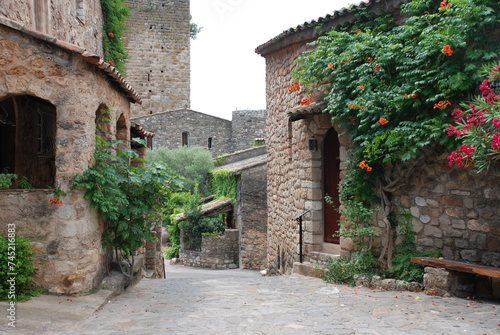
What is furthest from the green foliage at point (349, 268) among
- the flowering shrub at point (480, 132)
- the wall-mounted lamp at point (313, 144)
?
the flowering shrub at point (480, 132)

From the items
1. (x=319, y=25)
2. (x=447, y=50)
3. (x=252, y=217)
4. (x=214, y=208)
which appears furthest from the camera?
(x=214, y=208)

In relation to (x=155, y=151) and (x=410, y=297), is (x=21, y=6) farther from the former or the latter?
(x=155, y=151)

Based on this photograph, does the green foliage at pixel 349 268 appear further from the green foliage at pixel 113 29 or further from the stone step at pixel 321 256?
the green foliage at pixel 113 29

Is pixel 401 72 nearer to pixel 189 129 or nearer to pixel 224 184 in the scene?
pixel 224 184

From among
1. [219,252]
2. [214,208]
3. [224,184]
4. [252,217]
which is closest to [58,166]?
[252,217]

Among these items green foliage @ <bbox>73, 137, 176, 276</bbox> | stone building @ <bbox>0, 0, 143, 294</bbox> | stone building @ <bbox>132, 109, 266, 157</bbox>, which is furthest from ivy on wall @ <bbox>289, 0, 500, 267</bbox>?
stone building @ <bbox>132, 109, 266, 157</bbox>

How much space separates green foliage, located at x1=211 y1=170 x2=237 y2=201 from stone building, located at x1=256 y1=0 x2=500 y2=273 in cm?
739

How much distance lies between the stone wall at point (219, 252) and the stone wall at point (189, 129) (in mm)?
8935

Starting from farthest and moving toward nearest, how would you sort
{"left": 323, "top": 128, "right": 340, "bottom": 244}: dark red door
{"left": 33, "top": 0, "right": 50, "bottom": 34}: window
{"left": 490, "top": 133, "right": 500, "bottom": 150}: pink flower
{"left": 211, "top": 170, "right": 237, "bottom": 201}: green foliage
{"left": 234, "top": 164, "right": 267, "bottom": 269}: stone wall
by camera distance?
{"left": 211, "top": 170, "right": 237, "bottom": 201}: green foliage < {"left": 234, "top": 164, "right": 267, "bottom": 269}: stone wall < {"left": 323, "top": 128, "right": 340, "bottom": 244}: dark red door < {"left": 33, "top": 0, "right": 50, "bottom": 34}: window < {"left": 490, "top": 133, "right": 500, "bottom": 150}: pink flower

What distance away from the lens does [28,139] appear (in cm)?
887

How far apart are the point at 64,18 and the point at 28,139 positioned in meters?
2.66

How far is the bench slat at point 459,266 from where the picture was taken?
5.64m

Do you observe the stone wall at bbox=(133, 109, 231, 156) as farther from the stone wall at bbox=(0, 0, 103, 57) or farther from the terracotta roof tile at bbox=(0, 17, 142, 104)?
the terracotta roof tile at bbox=(0, 17, 142, 104)

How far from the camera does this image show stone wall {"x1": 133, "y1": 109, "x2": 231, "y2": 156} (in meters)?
25.8
